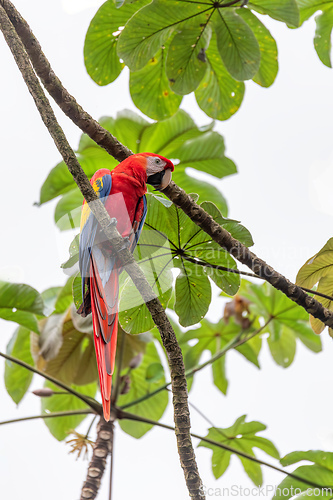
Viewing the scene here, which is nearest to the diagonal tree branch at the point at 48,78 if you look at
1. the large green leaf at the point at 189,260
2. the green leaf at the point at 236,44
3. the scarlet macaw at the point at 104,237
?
the scarlet macaw at the point at 104,237

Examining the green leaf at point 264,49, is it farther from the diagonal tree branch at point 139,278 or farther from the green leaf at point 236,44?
the diagonal tree branch at point 139,278

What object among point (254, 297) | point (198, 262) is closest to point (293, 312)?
point (254, 297)

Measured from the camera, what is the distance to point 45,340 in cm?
131

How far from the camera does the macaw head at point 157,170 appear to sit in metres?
0.95

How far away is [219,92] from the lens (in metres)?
1.32

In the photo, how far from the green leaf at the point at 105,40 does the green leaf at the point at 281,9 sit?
1.01 ft

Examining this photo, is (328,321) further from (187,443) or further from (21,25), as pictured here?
(21,25)

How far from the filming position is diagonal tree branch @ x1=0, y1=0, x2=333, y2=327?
80 cm

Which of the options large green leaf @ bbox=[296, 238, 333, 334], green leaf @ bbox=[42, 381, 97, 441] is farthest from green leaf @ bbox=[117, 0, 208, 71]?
green leaf @ bbox=[42, 381, 97, 441]

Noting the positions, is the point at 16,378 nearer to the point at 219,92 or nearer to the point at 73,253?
the point at 73,253

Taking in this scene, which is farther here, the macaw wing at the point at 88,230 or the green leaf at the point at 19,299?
the green leaf at the point at 19,299

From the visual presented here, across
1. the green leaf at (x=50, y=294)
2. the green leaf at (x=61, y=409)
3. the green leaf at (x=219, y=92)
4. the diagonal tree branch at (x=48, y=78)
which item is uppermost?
the green leaf at (x=219, y=92)

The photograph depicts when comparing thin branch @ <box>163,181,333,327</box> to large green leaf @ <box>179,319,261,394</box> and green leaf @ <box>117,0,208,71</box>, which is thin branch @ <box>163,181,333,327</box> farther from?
large green leaf @ <box>179,319,261,394</box>

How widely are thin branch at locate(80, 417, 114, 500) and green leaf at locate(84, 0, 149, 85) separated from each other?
0.97m
